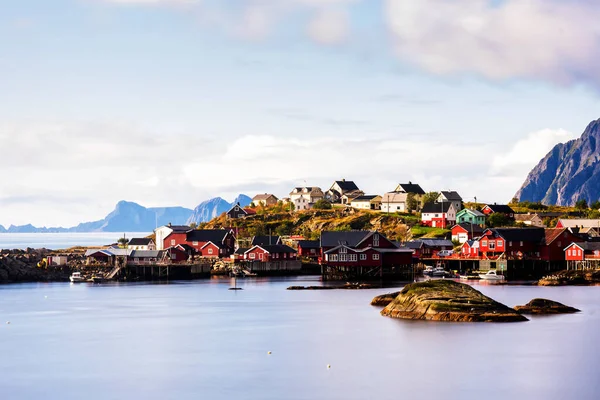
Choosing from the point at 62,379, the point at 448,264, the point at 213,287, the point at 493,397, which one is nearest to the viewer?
the point at 493,397

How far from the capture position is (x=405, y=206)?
6742 inches

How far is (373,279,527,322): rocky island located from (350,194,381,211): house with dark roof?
106332 mm

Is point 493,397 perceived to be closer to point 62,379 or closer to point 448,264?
point 62,379

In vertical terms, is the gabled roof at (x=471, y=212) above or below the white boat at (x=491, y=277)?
above

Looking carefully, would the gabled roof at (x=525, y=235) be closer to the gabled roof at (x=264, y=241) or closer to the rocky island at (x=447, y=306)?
the gabled roof at (x=264, y=241)

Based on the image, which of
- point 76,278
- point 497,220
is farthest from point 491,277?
point 76,278

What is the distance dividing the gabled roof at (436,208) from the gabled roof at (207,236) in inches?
1458

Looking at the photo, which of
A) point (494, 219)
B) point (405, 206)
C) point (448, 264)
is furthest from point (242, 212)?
point (448, 264)

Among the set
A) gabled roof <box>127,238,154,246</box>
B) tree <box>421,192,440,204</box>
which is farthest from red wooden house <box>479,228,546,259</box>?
gabled roof <box>127,238,154,246</box>

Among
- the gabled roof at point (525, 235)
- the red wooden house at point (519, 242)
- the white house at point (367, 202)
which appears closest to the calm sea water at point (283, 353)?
the red wooden house at point (519, 242)

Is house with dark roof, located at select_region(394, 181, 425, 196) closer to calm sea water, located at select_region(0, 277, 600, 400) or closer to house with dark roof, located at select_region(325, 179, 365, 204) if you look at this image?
house with dark roof, located at select_region(325, 179, 365, 204)

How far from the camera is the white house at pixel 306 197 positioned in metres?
186

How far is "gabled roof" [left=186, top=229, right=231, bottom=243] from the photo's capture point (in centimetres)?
13388

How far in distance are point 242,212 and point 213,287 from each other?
73653 mm
